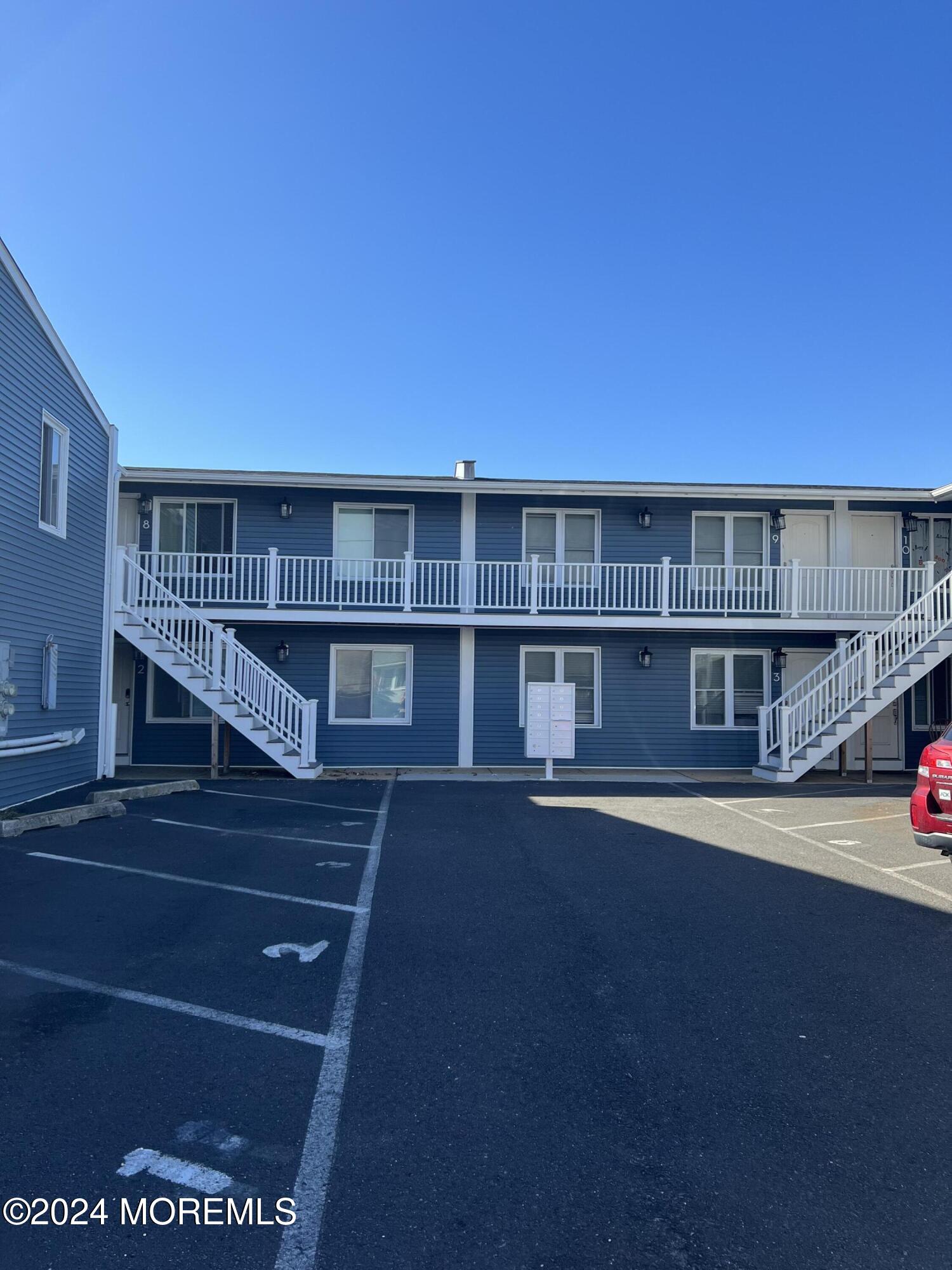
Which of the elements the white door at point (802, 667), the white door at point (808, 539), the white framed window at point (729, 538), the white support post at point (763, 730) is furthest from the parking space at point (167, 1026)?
the white door at point (808, 539)

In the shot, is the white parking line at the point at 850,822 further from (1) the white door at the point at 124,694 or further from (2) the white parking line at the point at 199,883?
(1) the white door at the point at 124,694

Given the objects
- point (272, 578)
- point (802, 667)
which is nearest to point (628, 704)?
point (802, 667)

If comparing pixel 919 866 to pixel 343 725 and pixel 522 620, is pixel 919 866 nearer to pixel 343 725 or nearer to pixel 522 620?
pixel 522 620

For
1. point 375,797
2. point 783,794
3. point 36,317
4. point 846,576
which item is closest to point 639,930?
point 375,797

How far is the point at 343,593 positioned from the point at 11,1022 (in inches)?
465

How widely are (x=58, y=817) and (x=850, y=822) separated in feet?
31.3

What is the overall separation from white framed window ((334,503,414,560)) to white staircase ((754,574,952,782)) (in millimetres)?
7609

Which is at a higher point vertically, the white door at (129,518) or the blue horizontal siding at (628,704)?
→ the white door at (129,518)

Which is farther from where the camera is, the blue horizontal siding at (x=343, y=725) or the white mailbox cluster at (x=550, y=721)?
the blue horizontal siding at (x=343, y=725)

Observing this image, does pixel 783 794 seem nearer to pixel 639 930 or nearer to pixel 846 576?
pixel 846 576

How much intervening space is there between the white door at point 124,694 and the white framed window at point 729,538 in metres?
11.0

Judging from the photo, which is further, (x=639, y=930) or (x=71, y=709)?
(x=71, y=709)

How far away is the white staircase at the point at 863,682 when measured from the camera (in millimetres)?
14180

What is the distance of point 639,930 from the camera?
602 cm
